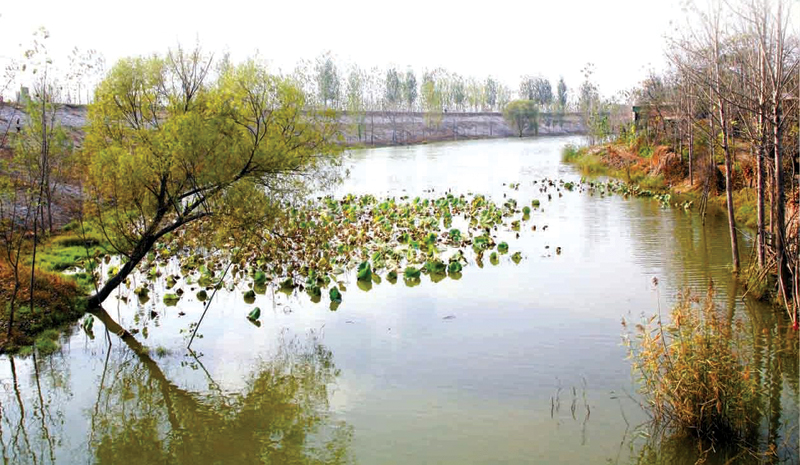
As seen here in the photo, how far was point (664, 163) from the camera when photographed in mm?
29922

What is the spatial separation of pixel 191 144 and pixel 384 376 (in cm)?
532

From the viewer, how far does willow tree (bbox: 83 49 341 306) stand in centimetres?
1176

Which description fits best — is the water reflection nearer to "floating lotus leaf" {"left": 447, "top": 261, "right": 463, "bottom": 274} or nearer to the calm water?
the calm water

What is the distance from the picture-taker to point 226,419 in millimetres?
8633

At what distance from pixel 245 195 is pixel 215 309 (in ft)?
8.67

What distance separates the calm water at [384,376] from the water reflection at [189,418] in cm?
3

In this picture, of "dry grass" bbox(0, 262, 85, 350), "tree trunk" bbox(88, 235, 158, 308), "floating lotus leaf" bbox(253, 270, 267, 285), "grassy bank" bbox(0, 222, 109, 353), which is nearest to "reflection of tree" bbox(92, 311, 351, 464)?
"grassy bank" bbox(0, 222, 109, 353)

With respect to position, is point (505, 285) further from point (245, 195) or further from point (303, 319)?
point (245, 195)

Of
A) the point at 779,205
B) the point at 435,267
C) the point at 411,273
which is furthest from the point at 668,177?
the point at 779,205

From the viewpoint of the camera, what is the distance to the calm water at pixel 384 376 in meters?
7.79

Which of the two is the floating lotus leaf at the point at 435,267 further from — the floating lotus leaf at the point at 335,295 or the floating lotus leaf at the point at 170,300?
the floating lotus leaf at the point at 170,300

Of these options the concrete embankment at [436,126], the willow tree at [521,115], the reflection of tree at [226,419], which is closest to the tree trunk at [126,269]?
the reflection of tree at [226,419]

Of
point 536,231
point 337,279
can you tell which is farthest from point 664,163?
point 337,279

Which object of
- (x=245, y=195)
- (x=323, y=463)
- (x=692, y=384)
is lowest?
(x=323, y=463)
